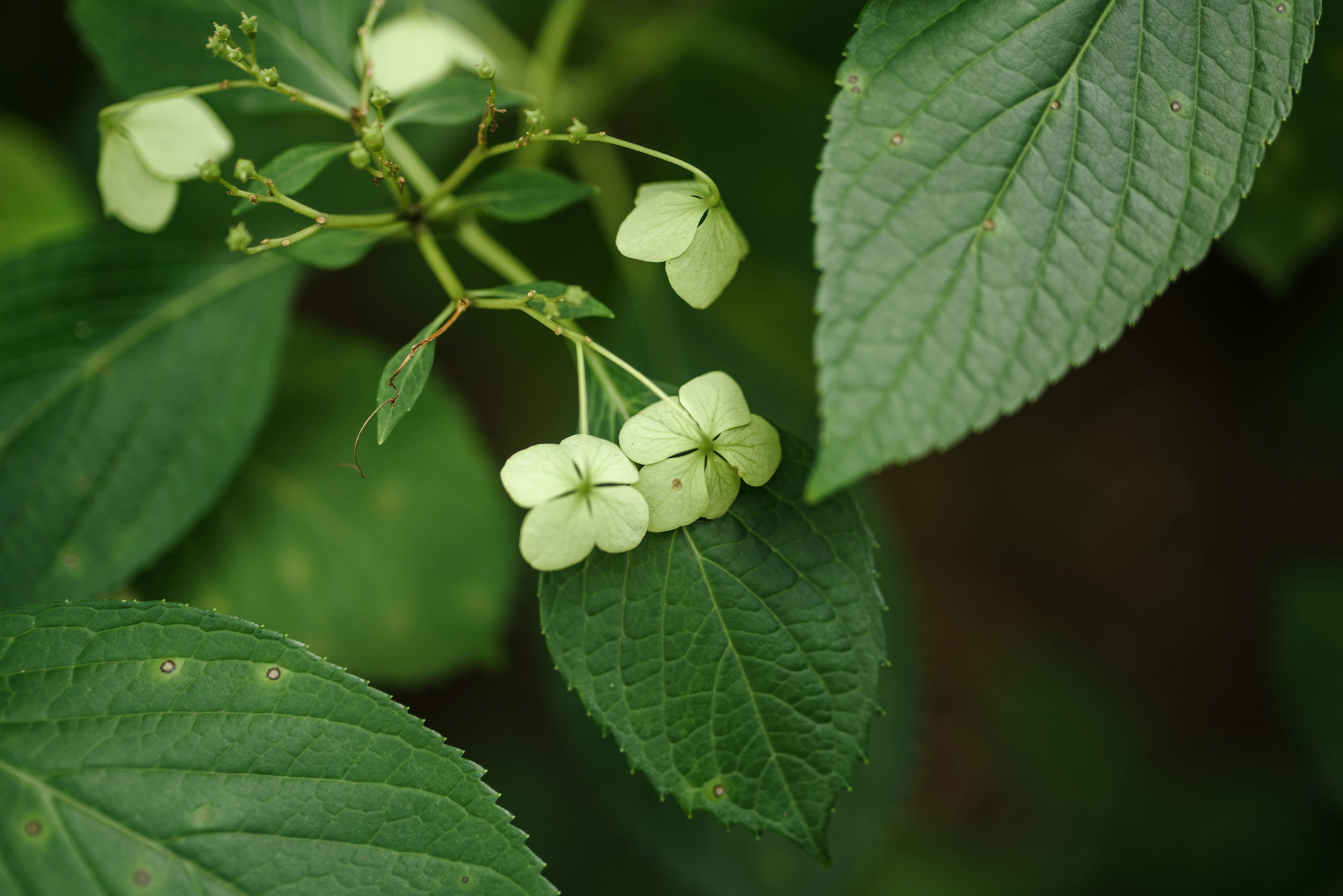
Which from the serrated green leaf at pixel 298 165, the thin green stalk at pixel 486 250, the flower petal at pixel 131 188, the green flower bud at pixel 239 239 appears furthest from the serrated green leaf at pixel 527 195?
the flower petal at pixel 131 188

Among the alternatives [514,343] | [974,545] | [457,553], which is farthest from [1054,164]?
[974,545]

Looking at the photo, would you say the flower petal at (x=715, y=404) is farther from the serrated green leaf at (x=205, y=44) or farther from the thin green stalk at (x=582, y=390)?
the serrated green leaf at (x=205, y=44)

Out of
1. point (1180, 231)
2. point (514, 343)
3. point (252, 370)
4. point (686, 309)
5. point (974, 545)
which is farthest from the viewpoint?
point (974, 545)

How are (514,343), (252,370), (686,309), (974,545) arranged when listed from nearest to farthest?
(252,370) < (686,309) < (514,343) < (974,545)

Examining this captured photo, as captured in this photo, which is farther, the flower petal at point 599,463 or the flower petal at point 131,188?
the flower petal at point 131,188

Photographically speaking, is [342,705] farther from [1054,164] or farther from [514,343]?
[514,343]

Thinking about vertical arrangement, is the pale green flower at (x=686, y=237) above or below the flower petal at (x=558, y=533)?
above
